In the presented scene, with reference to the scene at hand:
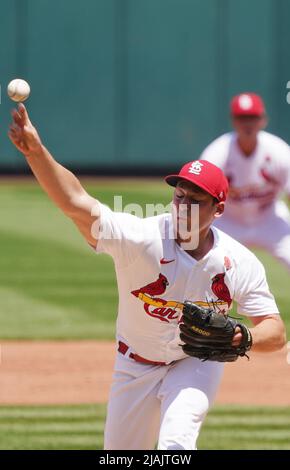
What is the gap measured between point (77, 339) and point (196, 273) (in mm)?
5632

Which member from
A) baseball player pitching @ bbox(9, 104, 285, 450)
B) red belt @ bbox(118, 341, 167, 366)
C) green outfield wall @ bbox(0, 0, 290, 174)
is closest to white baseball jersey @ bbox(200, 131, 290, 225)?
baseball player pitching @ bbox(9, 104, 285, 450)

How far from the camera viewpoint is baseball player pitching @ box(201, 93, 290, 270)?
1093cm

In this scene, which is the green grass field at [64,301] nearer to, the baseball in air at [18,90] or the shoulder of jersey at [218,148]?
the shoulder of jersey at [218,148]

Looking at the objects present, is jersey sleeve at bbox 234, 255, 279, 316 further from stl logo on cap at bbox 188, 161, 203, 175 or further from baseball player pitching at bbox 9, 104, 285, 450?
stl logo on cap at bbox 188, 161, 203, 175

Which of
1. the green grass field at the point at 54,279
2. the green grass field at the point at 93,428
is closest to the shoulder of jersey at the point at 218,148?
the green grass field at the point at 54,279

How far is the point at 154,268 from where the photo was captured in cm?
566

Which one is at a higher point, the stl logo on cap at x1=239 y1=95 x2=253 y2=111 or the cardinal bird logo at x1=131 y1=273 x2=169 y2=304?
the cardinal bird logo at x1=131 y1=273 x2=169 y2=304

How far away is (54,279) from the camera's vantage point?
1438 cm

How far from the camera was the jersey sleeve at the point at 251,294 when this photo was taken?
582 centimetres

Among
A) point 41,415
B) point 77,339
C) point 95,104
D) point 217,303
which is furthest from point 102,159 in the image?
point 217,303

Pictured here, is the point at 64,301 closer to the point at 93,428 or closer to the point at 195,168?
the point at 93,428

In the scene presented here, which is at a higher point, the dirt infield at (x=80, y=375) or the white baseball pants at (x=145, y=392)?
the white baseball pants at (x=145, y=392)

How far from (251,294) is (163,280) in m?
0.48
